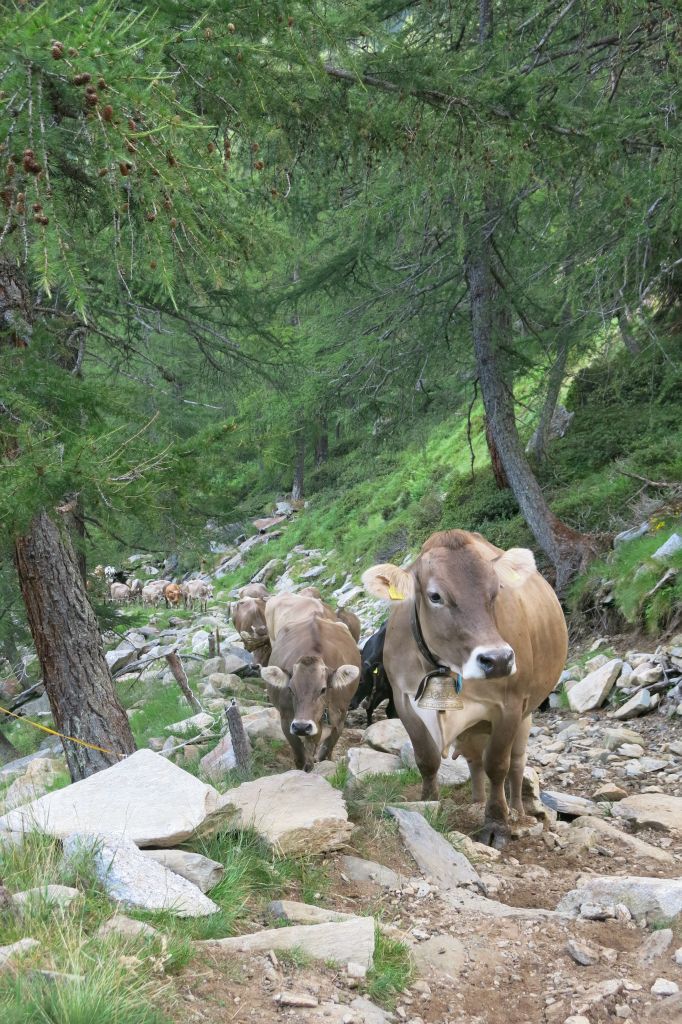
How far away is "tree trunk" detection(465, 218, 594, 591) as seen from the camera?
12.6 m

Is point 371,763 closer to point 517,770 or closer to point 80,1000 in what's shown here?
point 517,770

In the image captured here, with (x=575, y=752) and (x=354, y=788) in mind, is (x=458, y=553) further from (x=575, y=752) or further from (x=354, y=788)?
(x=575, y=752)

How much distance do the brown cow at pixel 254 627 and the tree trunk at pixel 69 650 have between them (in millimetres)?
7377

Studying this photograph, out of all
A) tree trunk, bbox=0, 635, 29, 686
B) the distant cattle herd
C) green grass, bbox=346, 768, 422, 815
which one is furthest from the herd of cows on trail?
the distant cattle herd

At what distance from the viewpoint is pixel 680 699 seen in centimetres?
912

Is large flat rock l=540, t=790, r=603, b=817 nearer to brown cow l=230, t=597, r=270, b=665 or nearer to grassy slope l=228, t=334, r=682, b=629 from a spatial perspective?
grassy slope l=228, t=334, r=682, b=629

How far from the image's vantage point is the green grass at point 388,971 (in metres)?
3.93

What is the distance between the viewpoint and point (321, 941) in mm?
4098

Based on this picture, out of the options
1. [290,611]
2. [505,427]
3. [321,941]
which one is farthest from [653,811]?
[505,427]

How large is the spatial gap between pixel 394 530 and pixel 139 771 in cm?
1732

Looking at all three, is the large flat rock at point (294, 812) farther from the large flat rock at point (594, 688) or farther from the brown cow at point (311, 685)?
the large flat rock at point (594, 688)

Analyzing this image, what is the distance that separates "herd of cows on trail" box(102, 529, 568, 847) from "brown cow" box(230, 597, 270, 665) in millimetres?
5895

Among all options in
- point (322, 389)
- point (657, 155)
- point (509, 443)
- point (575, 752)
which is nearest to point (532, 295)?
point (509, 443)

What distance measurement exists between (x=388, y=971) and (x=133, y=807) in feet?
5.36
